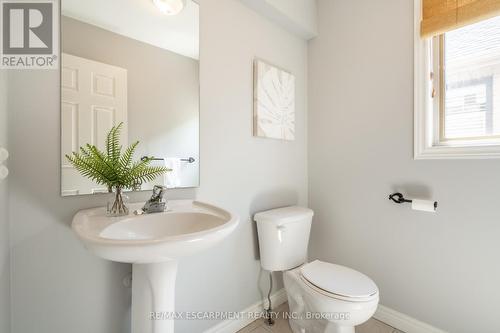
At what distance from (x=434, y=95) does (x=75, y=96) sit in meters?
1.98

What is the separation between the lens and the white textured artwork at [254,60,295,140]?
159cm

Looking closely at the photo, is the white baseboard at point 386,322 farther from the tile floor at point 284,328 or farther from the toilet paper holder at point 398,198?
the toilet paper holder at point 398,198

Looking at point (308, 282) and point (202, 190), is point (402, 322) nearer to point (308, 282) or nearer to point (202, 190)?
point (308, 282)

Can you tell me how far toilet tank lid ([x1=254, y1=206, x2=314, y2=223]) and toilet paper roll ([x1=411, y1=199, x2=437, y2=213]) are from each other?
2.07 feet

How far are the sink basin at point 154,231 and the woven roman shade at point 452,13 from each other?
161cm

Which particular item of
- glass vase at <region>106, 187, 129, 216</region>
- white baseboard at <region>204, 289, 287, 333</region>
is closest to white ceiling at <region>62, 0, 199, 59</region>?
glass vase at <region>106, 187, 129, 216</region>

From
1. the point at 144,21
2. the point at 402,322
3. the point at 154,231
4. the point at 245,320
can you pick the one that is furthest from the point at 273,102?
the point at 402,322

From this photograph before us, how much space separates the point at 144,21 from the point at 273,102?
929 millimetres

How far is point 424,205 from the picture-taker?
1.33 m

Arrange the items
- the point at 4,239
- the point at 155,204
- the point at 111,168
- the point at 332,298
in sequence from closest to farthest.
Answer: the point at 4,239, the point at 111,168, the point at 155,204, the point at 332,298

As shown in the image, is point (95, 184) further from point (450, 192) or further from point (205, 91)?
point (450, 192)

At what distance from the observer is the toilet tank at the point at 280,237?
147 centimetres

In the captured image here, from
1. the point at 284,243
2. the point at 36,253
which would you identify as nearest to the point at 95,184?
the point at 36,253

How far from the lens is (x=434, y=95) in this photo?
144 cm
